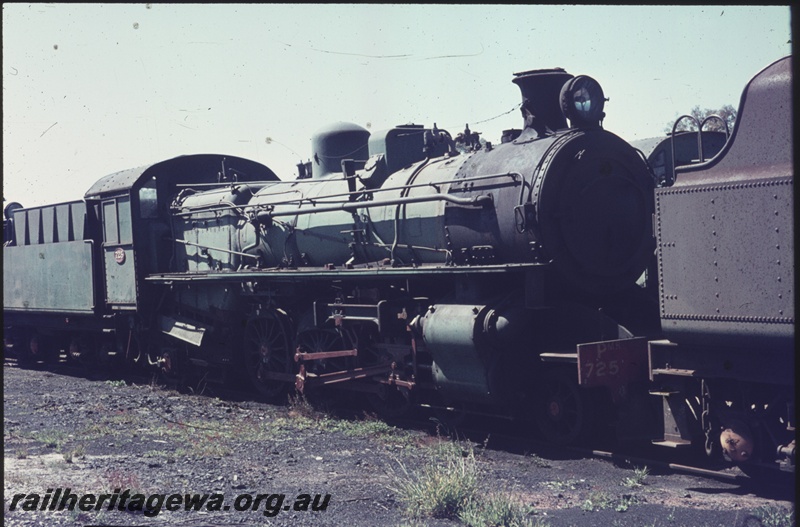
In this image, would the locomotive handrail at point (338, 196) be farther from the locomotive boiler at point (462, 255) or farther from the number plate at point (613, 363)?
the number plate at point (613, 363)

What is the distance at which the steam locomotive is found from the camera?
6840mm

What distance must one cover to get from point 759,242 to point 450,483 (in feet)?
9.78

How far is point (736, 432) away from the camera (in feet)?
23.4

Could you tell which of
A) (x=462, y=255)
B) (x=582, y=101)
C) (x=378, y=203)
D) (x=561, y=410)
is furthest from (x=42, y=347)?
(x=582, y=101)

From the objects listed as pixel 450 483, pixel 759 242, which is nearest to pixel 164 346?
pixel 450 483

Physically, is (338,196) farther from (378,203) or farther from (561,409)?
(561,409)

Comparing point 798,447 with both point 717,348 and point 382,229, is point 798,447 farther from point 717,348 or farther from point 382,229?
point 382,229

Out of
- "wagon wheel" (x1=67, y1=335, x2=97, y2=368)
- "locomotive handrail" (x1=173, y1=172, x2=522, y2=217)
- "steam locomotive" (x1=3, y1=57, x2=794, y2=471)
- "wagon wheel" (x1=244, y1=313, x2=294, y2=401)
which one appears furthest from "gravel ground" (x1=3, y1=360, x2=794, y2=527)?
"wagon wheel" (x1=67, y1=335, x2=97, y2=368)

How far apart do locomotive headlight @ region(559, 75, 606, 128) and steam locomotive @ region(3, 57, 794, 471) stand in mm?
30

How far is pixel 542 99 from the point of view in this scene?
9.53 meters

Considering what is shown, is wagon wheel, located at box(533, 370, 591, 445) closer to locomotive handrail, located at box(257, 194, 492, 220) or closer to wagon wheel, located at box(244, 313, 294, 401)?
locomotive handrail, located at box(257, 194, 492, 220)

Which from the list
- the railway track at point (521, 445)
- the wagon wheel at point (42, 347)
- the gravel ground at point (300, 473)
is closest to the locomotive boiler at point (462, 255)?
the railway track at point (521, 445)

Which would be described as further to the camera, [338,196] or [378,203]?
[338,196]

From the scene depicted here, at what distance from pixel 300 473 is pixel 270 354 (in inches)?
204
